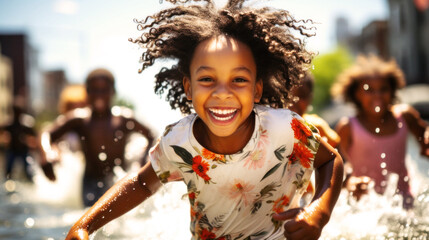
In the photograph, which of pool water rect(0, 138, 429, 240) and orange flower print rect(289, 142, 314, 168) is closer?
orange flower print rect(289, 142, 314, 168)

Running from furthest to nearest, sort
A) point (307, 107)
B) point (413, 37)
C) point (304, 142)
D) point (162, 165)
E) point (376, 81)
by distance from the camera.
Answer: point (413, 37)
point (376, 81)
point (307, 107)
point (162, 165)
point (304, 142)

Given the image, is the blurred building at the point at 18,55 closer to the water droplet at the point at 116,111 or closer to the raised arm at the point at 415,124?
the water droplet at the point at 116,111

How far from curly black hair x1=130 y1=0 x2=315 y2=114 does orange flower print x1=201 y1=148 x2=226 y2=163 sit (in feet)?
1.44

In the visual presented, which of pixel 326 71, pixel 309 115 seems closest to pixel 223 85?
pixel 309 115

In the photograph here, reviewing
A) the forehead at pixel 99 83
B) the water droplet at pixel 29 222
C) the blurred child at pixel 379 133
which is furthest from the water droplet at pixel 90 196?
the blurred child at pixel 379 133

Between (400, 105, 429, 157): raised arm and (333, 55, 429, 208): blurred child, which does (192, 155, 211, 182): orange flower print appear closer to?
(333, 55, 429, 208): blurred child

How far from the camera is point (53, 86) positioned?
8069 cm

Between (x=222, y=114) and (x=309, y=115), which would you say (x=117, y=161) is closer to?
(x=309, y=115)

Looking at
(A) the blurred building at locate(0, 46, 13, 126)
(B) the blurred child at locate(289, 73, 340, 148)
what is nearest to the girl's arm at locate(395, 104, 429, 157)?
(B) the blurred child at locate(289, 73, 340, 148)

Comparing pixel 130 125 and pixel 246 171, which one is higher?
pixel 246 171

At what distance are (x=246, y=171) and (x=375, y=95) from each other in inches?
118

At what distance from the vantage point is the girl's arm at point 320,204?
6.43 ft

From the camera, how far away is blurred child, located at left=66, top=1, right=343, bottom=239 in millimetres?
2396

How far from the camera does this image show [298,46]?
273 cm
